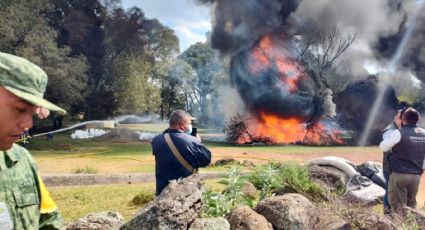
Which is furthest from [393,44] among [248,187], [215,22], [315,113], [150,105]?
[248,187]

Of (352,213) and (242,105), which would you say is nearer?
(352,213)

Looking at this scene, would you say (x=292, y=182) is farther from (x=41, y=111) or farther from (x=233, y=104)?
(x=233, y=104)

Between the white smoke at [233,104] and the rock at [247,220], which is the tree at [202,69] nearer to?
the white smoke at [233,104]

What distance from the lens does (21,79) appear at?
5.41 ft

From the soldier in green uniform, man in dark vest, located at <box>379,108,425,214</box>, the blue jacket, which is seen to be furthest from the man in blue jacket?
man in dark vest, located at <box>379,108,425,214</box>

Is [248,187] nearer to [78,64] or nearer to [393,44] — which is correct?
[78,64]

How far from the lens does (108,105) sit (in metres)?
35.9

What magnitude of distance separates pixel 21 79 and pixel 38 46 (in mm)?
26584

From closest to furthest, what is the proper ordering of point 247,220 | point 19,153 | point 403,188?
1. point 19,153
2. point 247,220
3. point 403,188

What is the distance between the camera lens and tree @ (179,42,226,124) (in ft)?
210

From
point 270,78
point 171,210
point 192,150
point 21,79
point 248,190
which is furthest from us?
point 270,78

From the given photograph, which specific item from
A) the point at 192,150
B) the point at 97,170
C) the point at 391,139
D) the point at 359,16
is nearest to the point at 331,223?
the point at 192,150

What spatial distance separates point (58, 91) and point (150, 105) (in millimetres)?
14424

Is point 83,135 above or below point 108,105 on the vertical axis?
below
